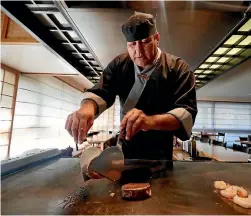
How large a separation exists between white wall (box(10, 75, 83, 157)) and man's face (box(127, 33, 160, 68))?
2.93 meters

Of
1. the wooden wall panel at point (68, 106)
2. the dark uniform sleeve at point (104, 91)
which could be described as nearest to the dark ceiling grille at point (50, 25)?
the dark uniform sleeve at point (104, 91)

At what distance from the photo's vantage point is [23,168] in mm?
817

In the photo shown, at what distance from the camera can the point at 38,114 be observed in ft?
12.4

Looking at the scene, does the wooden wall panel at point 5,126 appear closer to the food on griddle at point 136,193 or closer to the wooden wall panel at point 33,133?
the wooden wall panel at point 33,133

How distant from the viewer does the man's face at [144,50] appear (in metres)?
0.90

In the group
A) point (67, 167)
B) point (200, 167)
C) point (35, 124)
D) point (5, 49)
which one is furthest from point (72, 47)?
point (200, 167)

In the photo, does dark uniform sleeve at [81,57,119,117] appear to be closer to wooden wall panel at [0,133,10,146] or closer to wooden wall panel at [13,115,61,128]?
wooden wall panel at [0,133,10,146]

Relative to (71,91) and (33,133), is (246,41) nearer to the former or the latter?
(33,133)

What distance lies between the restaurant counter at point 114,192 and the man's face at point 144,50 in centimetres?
55

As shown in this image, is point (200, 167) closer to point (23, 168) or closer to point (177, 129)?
point (177, 129)

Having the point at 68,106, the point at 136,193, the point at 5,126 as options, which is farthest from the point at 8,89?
the point at 136,193

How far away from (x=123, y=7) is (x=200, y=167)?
55.0 inches

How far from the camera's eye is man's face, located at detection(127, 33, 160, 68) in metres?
0.90

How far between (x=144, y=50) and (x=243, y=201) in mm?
716
